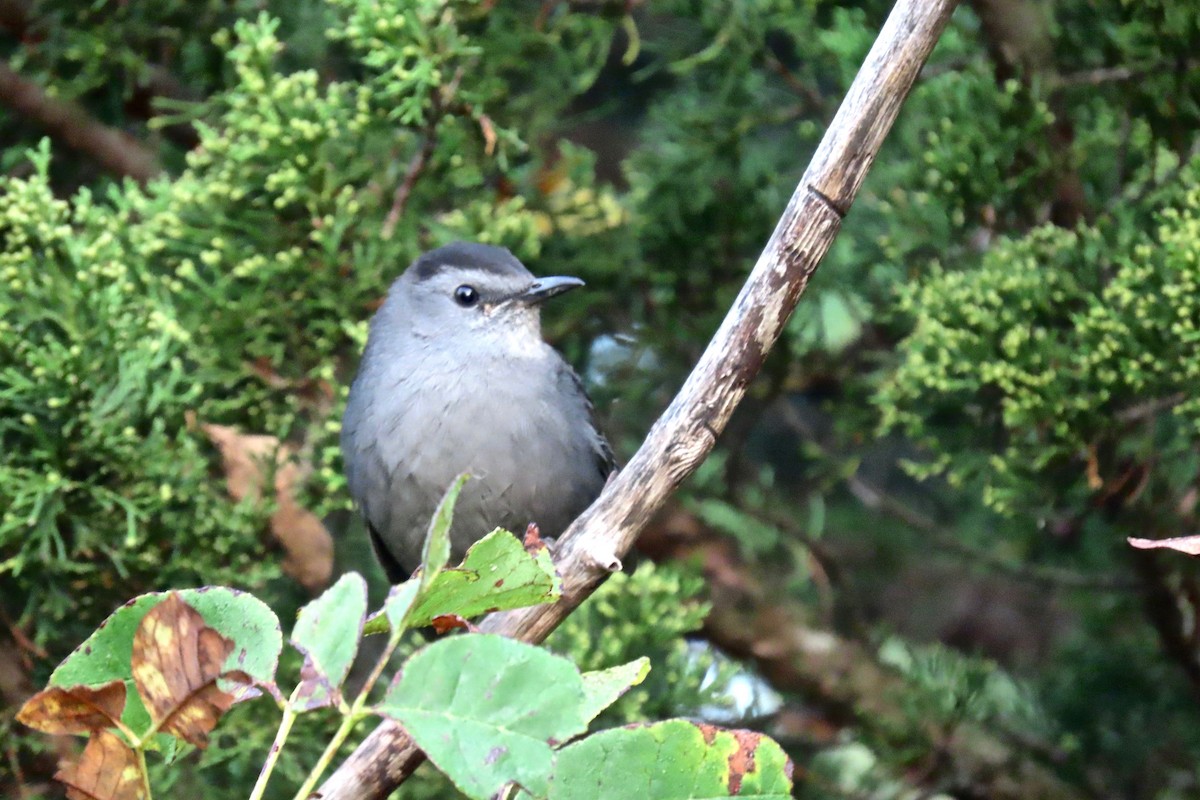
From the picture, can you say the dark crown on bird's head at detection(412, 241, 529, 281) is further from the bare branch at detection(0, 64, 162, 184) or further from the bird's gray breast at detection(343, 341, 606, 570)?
the bare branch at detection(0, 64, 162, 184)

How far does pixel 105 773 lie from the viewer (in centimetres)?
124

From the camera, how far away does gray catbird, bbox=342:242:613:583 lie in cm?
335

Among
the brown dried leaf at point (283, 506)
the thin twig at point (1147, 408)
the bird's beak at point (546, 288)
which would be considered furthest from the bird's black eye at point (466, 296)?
the thin twig at point (1147, 408)

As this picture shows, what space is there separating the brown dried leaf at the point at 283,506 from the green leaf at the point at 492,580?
7.10 ft

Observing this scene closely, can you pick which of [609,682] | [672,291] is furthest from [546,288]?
[609,682]

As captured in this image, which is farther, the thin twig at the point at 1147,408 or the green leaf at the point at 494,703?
the thin twig at the point at 1147,408

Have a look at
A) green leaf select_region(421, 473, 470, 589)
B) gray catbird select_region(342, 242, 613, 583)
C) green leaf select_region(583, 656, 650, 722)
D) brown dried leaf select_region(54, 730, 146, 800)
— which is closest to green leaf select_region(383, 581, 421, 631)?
green leaf select_region(421, 473, 470, 589)

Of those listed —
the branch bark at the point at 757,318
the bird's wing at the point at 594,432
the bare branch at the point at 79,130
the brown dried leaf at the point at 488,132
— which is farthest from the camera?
the bare branch at the point at 79,130

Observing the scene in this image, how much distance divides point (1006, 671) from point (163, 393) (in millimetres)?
3047

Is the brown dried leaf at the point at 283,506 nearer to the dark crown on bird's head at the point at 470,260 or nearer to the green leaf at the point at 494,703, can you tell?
the dark crown on bird's head at the point at 470,260

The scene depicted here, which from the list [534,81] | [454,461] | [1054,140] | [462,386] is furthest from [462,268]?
[1054,140]

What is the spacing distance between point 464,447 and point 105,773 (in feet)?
6.99

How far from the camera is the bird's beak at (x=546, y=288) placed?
11.6 ft

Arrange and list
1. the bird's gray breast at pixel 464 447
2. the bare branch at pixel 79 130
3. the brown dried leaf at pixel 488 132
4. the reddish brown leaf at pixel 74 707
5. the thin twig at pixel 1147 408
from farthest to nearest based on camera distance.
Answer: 1. the bare branch at pixel 79 130
2. the brown dried leaf at pixel 488 132
3. the bird's gray breast at pixel 464 447
4. the thin twig at pixel 1147 408
5. the reddish brown leaf at pixel 74 707
